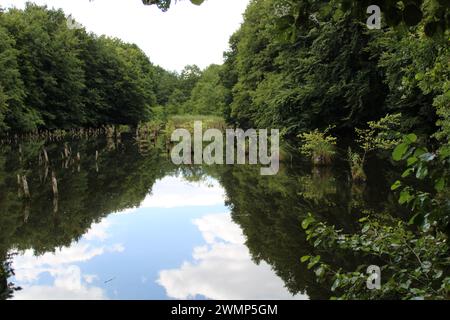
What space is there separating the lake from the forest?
193 millimetres

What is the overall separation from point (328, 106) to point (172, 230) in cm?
1631

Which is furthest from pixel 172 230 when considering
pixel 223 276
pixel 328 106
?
pixel 328 106

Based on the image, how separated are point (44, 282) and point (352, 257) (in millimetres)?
5160

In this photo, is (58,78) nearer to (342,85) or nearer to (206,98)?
(342,85)

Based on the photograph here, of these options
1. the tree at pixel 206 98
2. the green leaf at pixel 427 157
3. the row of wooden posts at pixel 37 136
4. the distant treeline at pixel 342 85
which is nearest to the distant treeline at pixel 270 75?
the distant treeline at pixel 342 85

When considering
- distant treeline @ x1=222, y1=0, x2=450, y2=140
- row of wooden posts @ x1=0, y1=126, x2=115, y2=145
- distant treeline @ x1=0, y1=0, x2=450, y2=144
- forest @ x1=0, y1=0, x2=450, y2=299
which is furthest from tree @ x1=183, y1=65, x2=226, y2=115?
distant treeline @ x1=222, y1=0, x2=450, y2=140

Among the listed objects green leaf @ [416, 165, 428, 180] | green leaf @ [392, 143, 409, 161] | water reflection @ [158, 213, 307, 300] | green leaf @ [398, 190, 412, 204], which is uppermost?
green leaf @ [392, 143, 409, 161]

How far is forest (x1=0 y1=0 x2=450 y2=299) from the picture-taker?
2.94 meters

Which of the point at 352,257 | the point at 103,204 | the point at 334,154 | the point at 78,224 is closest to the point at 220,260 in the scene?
the point at 352,257

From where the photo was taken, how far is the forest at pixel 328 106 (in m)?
2.94

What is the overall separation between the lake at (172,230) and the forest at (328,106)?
19 centimetres

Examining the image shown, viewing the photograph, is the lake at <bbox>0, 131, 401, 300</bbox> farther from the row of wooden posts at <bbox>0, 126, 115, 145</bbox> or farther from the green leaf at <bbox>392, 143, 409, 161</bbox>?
the row of wooden posts at <bbox>0, 126, 115, 145</bbox>

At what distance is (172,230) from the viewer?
37.3 ft
